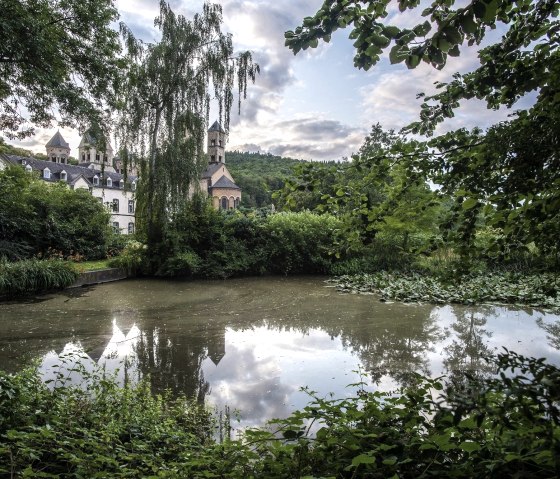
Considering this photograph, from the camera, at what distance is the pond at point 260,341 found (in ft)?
17.9

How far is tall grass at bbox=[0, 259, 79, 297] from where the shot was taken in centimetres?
1201

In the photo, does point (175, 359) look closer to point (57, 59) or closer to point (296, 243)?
point (57, 59)

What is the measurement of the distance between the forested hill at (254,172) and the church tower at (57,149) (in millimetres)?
30211

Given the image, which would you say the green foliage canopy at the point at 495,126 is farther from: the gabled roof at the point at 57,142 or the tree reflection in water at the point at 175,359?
the gabled roof at the point at 57,142

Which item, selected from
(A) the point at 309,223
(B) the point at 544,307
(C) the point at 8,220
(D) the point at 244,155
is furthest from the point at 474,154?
(D) the point at 244,155

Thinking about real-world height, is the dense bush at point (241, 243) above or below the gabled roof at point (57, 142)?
below

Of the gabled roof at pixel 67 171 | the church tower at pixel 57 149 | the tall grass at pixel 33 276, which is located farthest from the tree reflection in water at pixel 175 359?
the church tower at pixel 57 149

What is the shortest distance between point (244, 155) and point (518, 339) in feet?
353

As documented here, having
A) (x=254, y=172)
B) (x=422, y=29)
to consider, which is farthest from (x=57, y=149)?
(x=422, y=29)

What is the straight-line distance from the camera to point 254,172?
292 ft

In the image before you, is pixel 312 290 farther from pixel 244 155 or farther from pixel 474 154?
pixel 244 155

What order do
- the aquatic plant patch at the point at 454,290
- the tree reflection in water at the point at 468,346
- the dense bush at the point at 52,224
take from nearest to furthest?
the tree reflection in water at the point at 468,346, the aquatic plant patch at the point at 454,290, the dense bush at the point at 52,224

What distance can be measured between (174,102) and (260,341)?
43.2ft

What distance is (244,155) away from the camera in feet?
363
